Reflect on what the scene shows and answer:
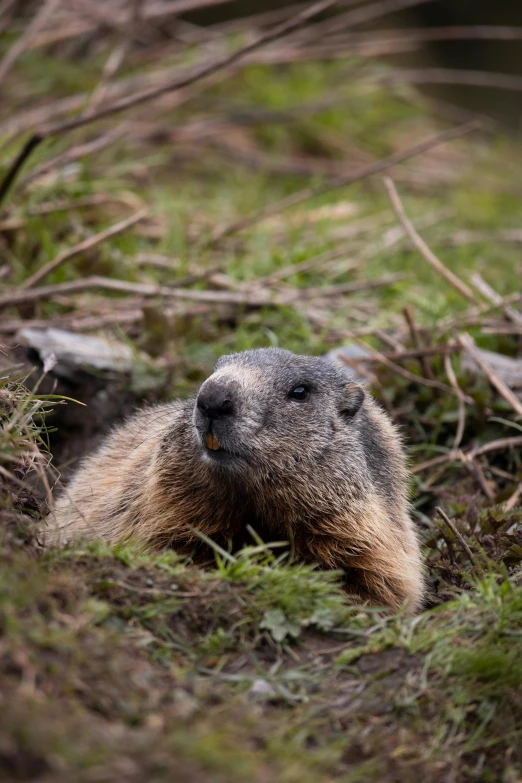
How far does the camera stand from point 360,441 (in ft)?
14.6

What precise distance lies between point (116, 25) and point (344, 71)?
376 centimetres

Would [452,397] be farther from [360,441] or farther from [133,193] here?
[133,193]

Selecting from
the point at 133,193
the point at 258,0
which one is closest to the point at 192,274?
the point at 133,193

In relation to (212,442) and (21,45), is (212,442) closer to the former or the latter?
(212,442)

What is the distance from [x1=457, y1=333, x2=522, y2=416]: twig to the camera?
5.70 metres

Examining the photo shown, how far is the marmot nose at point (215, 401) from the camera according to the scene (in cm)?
385

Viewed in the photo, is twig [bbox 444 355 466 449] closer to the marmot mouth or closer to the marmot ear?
the marmot ear

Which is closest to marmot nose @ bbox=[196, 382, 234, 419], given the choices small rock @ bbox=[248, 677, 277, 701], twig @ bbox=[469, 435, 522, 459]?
small rock @ bbox=[248, 677, 277, 701]

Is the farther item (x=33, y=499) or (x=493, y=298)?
(x=493, y=298)

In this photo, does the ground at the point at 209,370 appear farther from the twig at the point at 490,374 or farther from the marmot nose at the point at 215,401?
the marmot nose at the point at 215,401

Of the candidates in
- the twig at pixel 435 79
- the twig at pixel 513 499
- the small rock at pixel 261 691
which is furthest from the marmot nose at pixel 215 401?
the twig at pixel 435 79

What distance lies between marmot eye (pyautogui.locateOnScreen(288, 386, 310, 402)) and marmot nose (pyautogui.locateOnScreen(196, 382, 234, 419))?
0.48m

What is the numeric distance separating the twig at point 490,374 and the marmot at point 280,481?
4.79ft

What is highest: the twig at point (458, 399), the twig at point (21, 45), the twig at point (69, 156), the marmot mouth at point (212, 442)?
the twig at point (21, 45)
